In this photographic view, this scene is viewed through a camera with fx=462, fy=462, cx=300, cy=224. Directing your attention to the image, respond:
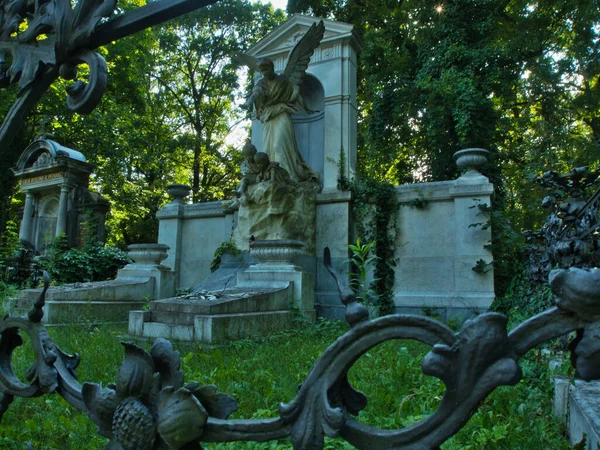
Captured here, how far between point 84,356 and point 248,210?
198 inches

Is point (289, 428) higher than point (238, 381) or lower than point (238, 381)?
higher

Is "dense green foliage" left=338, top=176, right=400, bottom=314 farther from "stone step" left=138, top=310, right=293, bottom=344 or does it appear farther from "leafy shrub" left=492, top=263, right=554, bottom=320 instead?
"stone step" left=138, top=310, right=293, bottom=344

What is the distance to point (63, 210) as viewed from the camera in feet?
50.9

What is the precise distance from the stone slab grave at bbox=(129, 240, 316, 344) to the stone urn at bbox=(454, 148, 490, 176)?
3515 mm

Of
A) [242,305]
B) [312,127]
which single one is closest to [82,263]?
[312,127]

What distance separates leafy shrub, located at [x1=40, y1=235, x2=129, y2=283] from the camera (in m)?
10.9

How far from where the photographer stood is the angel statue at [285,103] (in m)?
9.73

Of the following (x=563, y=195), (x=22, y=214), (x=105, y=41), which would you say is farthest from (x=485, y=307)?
(x=22, y=214)

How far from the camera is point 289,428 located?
0.90 m

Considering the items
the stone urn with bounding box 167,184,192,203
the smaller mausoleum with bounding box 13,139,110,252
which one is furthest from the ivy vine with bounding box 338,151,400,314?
the smaller mausoleum with bounding box 13,139,110,252

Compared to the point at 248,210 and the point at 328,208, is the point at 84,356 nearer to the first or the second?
the point at 248,210

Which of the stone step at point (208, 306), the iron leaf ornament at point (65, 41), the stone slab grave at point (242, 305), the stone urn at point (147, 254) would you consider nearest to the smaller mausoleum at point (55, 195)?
the stone urn at point (147, 254)

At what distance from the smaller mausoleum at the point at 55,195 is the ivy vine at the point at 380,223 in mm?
9762

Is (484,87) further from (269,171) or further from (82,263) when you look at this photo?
(82,263)
